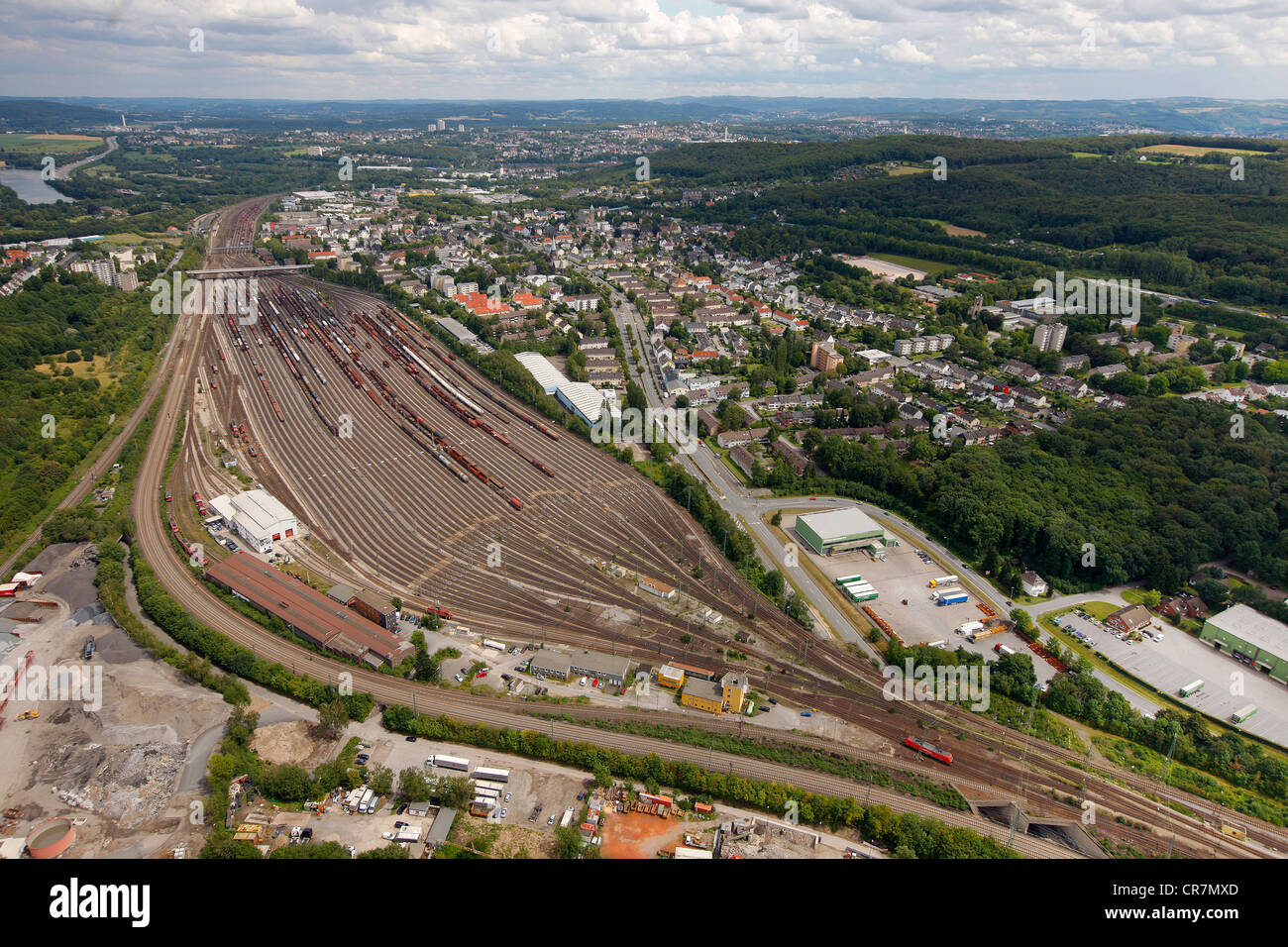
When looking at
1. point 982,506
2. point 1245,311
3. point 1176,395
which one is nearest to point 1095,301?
point 1245,311

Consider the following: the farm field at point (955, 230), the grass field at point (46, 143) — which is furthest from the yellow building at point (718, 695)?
the grass field at point (46, 143)

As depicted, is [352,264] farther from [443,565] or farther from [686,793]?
[686,793]

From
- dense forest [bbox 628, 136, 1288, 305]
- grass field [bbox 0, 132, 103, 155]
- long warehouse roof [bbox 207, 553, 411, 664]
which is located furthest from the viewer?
grass field [bbox 0, 132, 103, 155]

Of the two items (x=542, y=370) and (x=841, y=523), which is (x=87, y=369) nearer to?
(x=542, y=370)

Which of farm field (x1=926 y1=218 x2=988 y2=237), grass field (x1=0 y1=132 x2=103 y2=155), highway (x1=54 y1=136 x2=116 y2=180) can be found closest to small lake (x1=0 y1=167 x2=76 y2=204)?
highway (x1=54 y1=136 x2=116 y2=180)

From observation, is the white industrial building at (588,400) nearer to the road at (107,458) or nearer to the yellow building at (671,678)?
the yellow building at (671,678)

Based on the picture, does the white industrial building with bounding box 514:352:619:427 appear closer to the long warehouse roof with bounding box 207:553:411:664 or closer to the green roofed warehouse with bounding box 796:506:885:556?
the green roofed warehouse with bounding box 796:506:885:556
